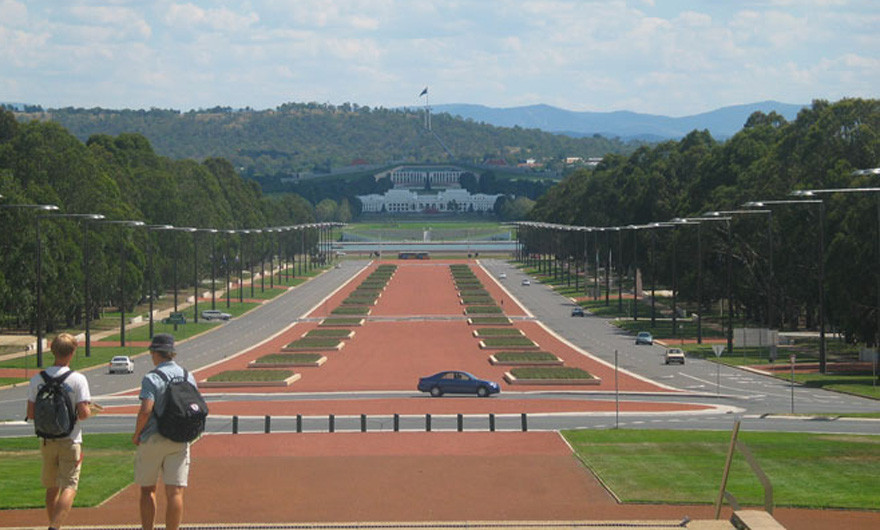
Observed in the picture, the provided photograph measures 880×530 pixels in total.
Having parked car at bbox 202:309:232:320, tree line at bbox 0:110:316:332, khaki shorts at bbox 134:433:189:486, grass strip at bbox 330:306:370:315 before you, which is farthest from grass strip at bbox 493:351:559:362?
khaki shorts at bbox 134:433:189:486

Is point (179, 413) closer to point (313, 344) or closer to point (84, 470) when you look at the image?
point (84, 470)

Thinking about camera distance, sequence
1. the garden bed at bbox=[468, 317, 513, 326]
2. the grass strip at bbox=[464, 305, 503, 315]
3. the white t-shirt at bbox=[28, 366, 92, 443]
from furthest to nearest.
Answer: the grass strip at bbox=[464, 305, 503, 315], the garden bed at bbox=[468, 317, 513, 326], the white t-shirt at bbox=[28, 366, 92, 443]

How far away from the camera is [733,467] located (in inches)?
1388

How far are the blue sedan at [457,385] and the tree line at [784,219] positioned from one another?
1963 cm

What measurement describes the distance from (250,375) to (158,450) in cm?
5722

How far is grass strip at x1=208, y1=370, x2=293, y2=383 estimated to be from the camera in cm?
7112

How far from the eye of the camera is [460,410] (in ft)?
187

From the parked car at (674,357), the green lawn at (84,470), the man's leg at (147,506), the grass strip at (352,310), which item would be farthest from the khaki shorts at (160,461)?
the grass strip at (352,310)

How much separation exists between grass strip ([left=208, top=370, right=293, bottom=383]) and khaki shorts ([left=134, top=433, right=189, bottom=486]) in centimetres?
5458

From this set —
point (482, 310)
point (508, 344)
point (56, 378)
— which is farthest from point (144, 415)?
point (482, 310)

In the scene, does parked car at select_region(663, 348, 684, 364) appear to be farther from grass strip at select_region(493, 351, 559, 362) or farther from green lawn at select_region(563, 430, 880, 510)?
green lawn at select_region(563, 430, 880, 510)

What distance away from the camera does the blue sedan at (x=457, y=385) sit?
6450 cm

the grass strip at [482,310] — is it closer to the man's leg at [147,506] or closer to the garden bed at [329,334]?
the garden bed at [329,334]

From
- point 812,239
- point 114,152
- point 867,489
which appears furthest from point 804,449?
point 114,152
